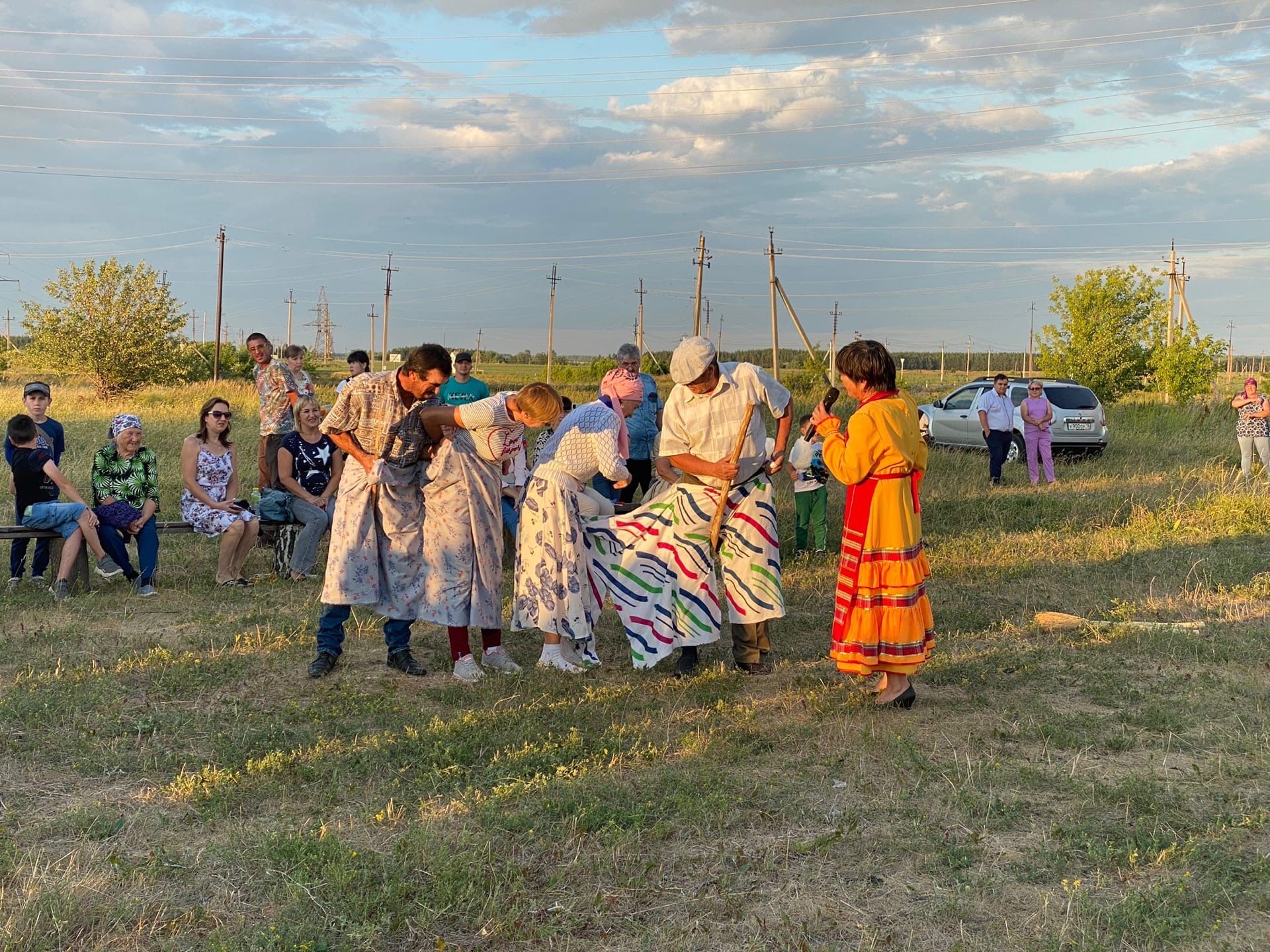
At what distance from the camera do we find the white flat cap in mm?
6426

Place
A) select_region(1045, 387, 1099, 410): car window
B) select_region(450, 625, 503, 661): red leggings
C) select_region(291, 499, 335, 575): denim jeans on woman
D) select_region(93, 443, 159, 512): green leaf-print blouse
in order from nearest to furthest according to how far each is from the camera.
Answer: select_region(450, 625, 503, 661): red leggings
select_region(93, 443, 159, 512): green leaf-print blouse
select_region(291, 499, 335, 575): denim jeans on woman
select_region(1045, 387, 1099, 410): car window

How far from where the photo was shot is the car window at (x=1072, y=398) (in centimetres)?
1944

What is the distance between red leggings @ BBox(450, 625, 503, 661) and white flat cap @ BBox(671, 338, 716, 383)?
6.15 feet

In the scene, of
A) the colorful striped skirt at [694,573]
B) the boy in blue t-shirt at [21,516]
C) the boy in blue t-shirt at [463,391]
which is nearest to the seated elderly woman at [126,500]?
the boy in blue t-shirt at [21,516]

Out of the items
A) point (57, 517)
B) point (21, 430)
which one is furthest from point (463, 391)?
point (21, 430)

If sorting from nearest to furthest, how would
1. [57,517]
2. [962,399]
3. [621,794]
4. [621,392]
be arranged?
[621,794] → [621,392] → [57,517] → [962,399]

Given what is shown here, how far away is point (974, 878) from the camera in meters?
4.05

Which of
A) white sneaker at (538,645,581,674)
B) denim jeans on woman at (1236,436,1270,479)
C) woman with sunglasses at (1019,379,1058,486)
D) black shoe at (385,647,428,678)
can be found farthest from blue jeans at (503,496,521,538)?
denim jeans on woman at (1236,436,1270,479)

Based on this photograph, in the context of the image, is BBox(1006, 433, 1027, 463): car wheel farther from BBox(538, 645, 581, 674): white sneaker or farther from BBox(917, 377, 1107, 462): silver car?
BBox(538, 645, 581, 674): white sneaker

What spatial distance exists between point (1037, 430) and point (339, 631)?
1223 cm

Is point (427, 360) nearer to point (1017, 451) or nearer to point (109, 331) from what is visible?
point (1017, 451)

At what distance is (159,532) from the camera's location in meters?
9.81

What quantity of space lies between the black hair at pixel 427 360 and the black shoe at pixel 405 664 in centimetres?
177

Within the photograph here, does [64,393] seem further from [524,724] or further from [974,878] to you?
[974,878]
